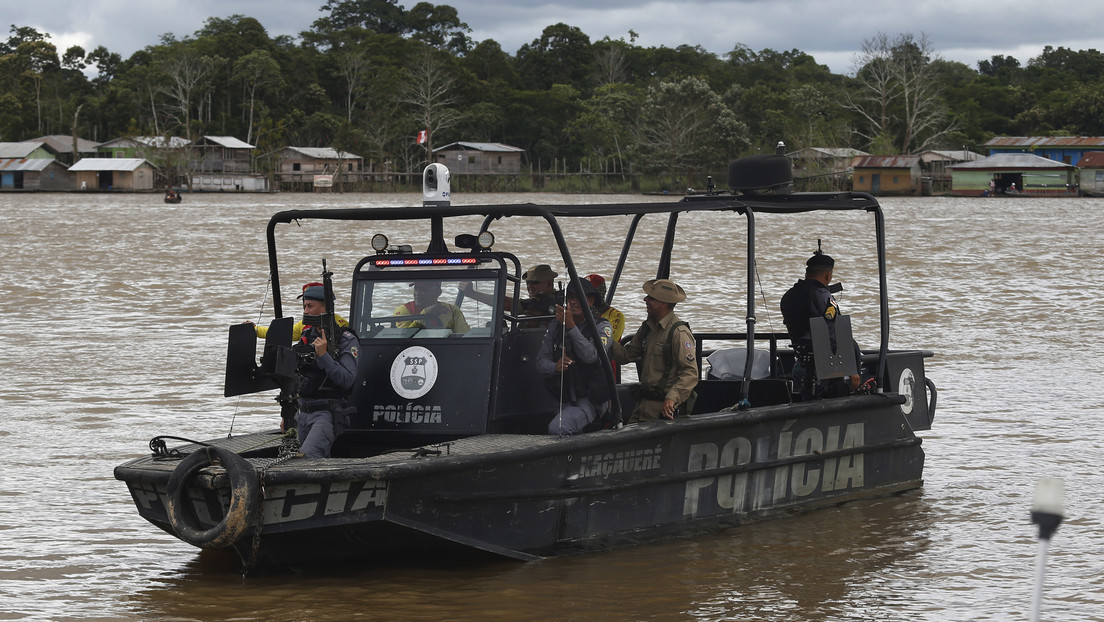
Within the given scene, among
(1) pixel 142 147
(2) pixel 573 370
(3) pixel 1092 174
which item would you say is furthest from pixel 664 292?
(1) pixel 142 147

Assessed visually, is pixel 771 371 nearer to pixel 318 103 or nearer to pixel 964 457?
pixel 964 457

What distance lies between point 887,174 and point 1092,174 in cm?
1109

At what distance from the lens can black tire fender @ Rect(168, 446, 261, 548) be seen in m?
6.61

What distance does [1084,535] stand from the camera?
8586 mm

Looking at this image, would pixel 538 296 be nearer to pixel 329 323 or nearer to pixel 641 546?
pixel 329 323

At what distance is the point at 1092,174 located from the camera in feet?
261

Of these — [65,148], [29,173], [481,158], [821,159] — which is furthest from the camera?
[65,148]

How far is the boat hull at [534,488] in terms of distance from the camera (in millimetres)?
6770

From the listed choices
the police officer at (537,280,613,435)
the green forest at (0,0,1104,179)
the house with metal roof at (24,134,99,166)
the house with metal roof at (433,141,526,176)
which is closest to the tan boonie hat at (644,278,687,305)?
the police officer at (537,280,613,435)

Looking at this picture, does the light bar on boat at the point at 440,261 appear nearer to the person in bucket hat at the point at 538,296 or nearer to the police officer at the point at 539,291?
the person in bucket hat at the point at 538,296

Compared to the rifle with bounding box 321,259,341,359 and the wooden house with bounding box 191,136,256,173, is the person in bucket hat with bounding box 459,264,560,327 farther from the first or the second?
the wooden house with bounding box 191,136,256,173

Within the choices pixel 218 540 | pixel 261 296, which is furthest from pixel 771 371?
pixel 261 296

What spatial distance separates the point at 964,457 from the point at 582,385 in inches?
168

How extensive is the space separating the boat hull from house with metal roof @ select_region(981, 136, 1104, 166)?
7818 centimetres
